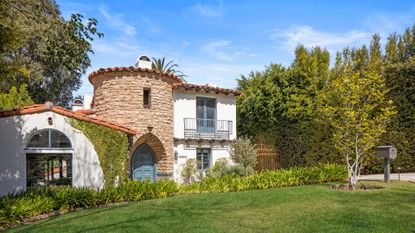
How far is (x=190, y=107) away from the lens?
68.8 feet

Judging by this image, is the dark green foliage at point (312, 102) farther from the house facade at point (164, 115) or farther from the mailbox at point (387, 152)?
the house facade at point (164, 115)

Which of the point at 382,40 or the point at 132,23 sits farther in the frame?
the point at 382,40

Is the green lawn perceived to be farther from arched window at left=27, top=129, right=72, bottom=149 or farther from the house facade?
the house facade

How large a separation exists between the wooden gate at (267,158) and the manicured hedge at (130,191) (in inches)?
228

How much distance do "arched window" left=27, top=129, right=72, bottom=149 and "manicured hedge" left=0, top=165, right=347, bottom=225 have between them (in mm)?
1714

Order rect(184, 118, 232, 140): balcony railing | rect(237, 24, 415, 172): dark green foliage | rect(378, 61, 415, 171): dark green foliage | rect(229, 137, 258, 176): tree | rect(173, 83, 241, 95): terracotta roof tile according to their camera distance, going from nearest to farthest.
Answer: rect(378, 61, 415, 171): dark green foliage < rect(237, 24, 415, 172): dark green foliage < rect(229, 137, 258, 176): tree < rect(173, 83, 241, 95): terracotta roof tile < rect(184, 118, 232, 140): balcony railing

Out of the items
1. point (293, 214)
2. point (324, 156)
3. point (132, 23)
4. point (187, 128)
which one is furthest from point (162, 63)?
point (293, 214)

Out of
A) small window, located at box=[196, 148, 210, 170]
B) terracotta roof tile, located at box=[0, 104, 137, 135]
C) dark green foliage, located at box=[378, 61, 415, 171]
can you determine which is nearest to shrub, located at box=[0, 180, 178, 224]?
terracotta roof tile, located at box=[0, 104, 137, 135]

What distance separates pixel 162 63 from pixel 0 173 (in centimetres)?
2964

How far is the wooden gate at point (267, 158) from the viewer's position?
22.1 meters

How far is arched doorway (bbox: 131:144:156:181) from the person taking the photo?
62.1ft

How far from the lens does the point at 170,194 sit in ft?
46.1

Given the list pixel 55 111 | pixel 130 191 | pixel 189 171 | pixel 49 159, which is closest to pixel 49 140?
pixel 49 159

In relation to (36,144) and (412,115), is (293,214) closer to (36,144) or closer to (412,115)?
(36,144)
